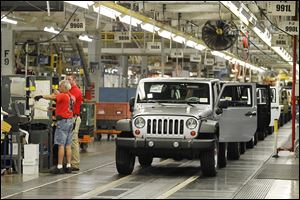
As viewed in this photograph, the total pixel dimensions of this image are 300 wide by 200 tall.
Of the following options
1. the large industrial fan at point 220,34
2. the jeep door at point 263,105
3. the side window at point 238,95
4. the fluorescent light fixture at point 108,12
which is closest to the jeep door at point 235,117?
the side window at point 238,95

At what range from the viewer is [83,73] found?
28203 millimetres

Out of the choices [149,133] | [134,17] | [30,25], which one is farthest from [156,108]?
[30,25]

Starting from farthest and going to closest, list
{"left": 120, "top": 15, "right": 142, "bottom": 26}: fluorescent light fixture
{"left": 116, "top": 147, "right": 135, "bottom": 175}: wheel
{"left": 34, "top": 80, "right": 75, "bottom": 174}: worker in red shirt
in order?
1. {"left": 120, "top": 15, "right": 142, "bottom": 26}: fluorescent light fixture
2. {"left": 34, "top": 80, "right": 75, "bottom": 174}: worker in red shirt
3. {"left": 116, "top": 147, "right": 135, "bottom": 175}: wheel

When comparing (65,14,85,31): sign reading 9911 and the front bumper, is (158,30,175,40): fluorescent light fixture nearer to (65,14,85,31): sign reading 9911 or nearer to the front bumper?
(65,14,85,31): sign reading 9911

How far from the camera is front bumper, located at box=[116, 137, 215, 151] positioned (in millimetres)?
12148

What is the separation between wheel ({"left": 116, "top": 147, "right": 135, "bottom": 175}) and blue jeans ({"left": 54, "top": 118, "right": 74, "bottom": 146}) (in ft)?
3.50

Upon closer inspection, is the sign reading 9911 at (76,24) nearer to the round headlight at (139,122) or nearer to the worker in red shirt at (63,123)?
the worker in red shirt at (63,123)

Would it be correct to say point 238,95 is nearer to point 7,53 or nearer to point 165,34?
point 165,34

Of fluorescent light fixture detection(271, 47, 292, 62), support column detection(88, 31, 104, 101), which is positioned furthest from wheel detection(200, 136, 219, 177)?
fluorescent light fixture detection(271, 47, 292, 62)

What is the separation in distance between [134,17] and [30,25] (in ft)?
26.1

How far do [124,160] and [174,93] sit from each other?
1.90m

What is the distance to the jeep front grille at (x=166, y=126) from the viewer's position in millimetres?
12367

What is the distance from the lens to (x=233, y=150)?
16125 mm

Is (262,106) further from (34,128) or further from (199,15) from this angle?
(34,128)
